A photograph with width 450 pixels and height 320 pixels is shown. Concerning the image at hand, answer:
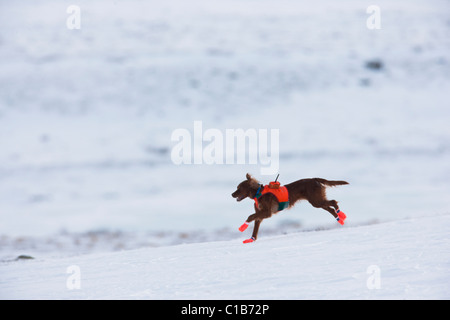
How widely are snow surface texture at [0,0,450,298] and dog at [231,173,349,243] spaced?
1.82 feet

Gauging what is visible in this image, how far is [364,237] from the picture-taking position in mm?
5105

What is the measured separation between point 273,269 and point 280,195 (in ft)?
1.88

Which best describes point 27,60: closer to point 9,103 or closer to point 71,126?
point 9,103

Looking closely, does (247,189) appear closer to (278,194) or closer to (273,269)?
(278,194)

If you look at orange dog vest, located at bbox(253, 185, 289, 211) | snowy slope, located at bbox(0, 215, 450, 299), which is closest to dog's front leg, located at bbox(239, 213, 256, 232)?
orange dog vest, located at bbox(253, 185, 289, 211)

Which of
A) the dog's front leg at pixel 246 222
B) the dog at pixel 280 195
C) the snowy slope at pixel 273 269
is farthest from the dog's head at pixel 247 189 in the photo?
the snowy slope at pixel 273 269

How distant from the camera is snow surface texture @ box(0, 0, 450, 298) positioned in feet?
30.9

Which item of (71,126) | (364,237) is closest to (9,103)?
(71,126)

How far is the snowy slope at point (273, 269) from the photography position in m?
3.73

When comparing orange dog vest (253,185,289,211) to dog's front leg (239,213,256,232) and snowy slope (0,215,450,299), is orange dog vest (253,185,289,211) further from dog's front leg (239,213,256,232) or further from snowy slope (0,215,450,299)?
snowy slope (0,215,450,299)

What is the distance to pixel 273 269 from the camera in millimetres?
4281

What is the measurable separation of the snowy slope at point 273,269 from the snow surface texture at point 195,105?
206 mm

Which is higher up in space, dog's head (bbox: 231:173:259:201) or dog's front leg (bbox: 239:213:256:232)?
dog's head (bbox: 231:173:259:201)

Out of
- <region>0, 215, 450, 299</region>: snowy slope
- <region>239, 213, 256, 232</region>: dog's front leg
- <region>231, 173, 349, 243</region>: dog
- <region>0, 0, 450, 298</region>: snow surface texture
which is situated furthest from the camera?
<region>0, 0, 450, 298</region>: snow surface texture
